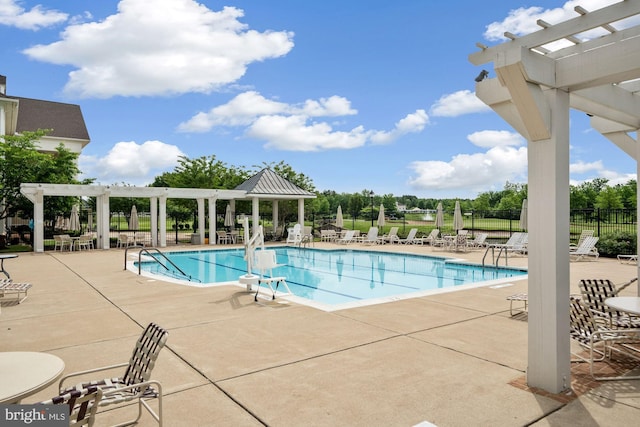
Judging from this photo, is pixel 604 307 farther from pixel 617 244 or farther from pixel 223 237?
pixel 223 237

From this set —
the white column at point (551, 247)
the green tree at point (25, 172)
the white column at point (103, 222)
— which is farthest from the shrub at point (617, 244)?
the green tree at point (25, 172)

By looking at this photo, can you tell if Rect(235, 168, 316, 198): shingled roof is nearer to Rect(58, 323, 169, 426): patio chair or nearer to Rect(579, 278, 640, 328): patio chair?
Rect(579, 278, 640, 328): patio chair

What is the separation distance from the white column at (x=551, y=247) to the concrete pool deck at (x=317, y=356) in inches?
12.2

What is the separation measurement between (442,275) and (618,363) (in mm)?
9112

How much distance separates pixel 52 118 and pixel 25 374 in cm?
4196

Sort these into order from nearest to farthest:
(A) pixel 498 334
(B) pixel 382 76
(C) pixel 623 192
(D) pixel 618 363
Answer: (D) pixel 618 363 < (A) pixel 498 334 < (B) pixel 382 76 < (C) pixel 623 192

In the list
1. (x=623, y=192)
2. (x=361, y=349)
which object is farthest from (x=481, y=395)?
(x=623, y=192)

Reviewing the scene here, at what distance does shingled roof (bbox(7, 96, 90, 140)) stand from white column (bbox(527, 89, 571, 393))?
4035 cm

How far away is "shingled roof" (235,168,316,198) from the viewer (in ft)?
83.1

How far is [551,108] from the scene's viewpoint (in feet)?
12.8

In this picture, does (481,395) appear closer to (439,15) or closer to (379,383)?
(379,383)

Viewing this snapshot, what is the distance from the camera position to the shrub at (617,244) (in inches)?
625

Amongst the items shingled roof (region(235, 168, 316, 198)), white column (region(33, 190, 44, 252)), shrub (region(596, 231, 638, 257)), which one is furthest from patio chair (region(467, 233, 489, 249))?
white column (region(33, 190, 44, 252))

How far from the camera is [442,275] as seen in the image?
13922mm
